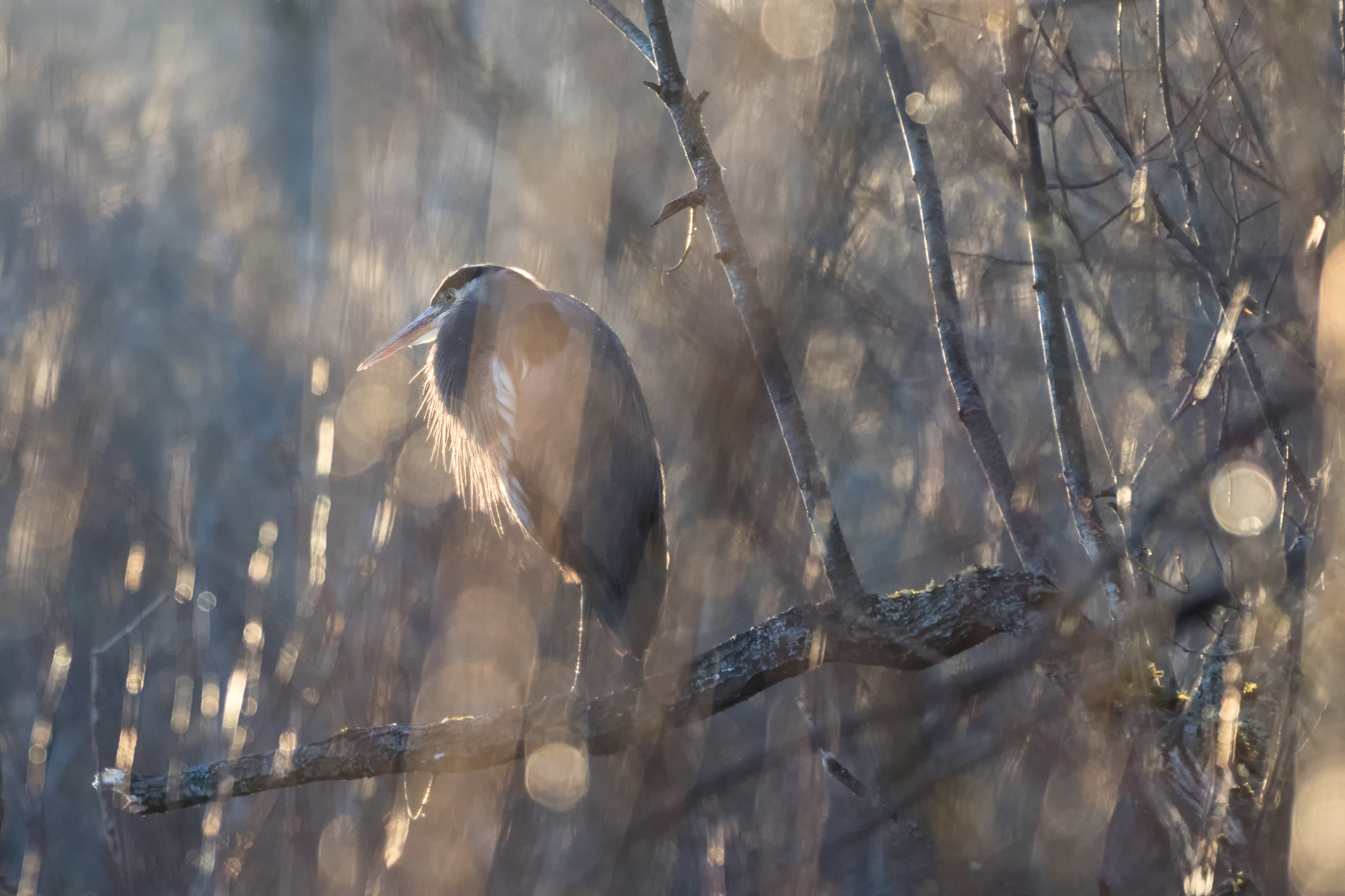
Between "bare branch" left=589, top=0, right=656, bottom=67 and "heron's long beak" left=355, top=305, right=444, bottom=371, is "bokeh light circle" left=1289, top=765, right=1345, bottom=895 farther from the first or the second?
"heron's long beak" left=355, top=305, right=444, bottom=371

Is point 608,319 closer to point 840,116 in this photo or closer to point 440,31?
point 840,116

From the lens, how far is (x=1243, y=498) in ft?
7.72

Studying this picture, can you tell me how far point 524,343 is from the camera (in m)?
2.71

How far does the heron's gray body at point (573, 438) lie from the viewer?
103 inches

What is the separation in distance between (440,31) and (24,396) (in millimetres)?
3350

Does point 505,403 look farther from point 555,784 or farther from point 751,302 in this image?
point 555,784

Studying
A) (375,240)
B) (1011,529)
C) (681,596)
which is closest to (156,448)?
(375,240)

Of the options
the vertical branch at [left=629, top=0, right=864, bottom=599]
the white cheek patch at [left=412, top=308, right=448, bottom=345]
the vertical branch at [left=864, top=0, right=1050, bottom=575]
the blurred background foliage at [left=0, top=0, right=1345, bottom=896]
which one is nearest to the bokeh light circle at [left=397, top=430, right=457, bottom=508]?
the blurred background foliage at [left=0, top=0, right=1345, bottom=896]

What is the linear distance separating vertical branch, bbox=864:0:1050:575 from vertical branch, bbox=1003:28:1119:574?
0.12 meters

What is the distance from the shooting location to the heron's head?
3.04 meters

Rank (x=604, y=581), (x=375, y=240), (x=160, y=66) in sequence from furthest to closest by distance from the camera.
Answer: (x=160, y=66) → (x=375, y=240) → (x=604, y=581)

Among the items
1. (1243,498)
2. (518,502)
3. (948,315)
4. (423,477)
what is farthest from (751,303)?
(423,477)

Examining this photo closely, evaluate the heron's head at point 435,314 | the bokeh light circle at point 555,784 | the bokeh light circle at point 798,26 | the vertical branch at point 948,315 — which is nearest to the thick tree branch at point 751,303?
the vertical branch at point 948,315

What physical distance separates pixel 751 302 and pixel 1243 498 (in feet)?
5.43
